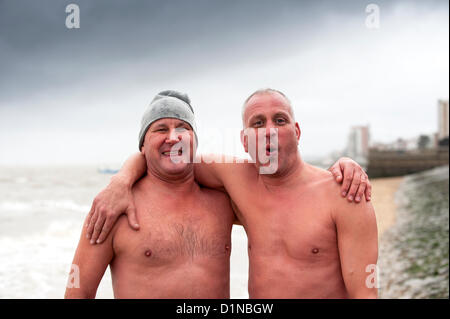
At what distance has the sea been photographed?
34.7 ft

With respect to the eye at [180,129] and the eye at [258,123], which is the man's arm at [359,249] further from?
the eye at [180,129]

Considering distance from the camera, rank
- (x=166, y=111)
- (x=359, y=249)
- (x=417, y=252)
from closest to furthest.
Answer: (x=359, y=249) < (x=166, y=111) < (x=417, y=252)

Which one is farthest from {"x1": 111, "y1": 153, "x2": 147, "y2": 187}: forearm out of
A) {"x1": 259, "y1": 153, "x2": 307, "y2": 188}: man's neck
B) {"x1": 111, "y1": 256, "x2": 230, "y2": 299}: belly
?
{"x1": 259, "y1": 153, "x2": 307, "y2": 188}: man's neck

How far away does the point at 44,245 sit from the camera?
1577cm

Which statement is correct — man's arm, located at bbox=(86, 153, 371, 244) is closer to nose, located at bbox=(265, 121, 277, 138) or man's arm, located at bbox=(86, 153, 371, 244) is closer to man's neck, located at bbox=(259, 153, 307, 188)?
man's neck, located at bbox=(259, 153, 307, 188)

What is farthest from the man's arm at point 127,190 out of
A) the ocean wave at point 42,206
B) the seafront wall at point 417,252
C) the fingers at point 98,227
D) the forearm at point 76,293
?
the ocean wave at point 42,206

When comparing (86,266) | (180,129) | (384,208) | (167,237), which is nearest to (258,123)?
(180,129)

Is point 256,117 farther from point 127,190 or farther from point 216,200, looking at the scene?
point 127,190

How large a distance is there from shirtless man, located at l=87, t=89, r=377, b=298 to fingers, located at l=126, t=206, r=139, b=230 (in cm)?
5

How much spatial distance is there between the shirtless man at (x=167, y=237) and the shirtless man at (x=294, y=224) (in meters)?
0.18

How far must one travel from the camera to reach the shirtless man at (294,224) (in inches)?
91.9

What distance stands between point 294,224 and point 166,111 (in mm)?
1278
